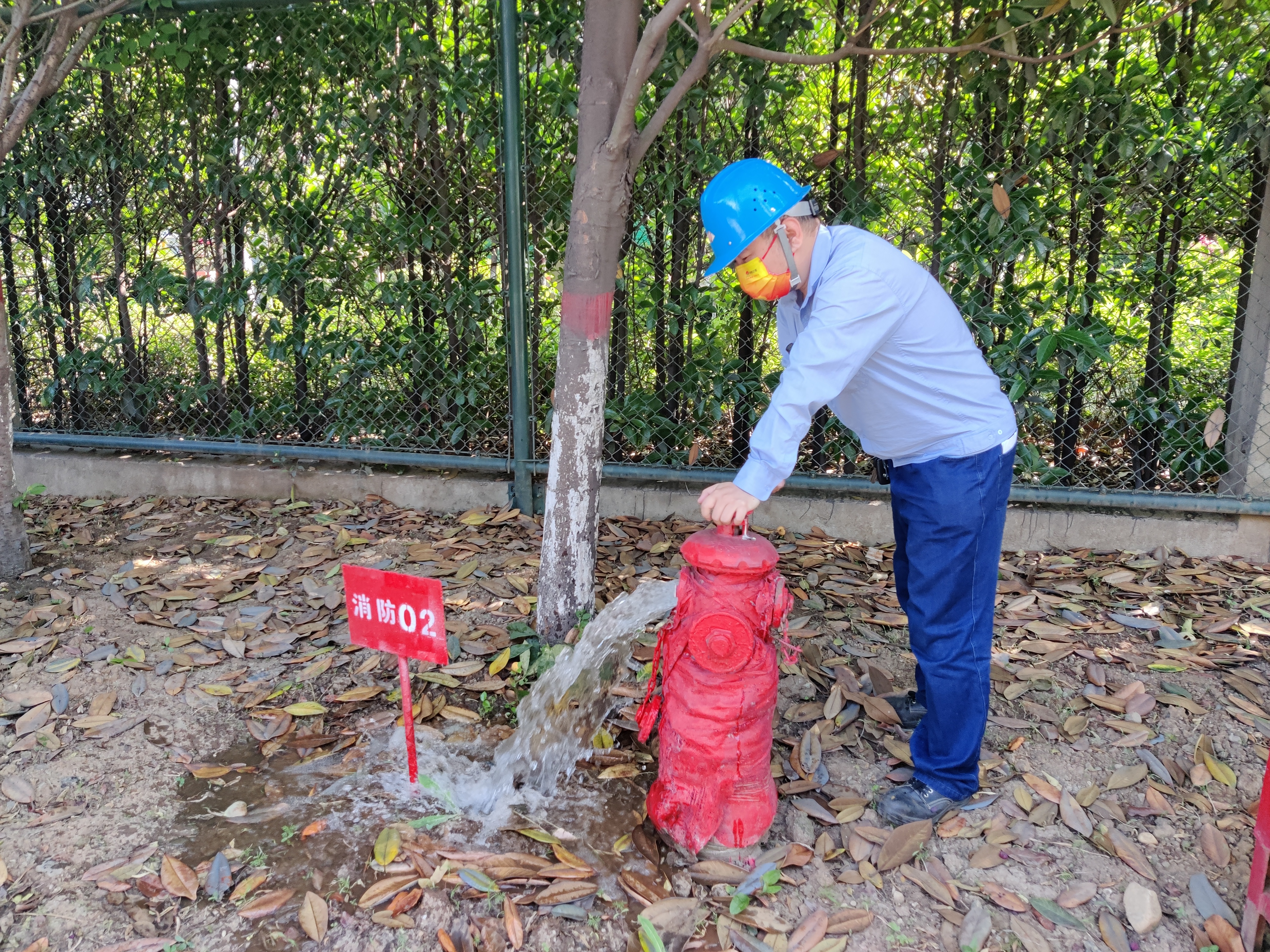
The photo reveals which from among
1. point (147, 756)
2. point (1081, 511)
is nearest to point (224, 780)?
point (147, 756)

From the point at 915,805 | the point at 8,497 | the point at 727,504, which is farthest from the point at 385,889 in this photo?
the point at 8,497

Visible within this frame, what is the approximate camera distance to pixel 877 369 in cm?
203

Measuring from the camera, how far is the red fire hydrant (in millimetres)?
1927

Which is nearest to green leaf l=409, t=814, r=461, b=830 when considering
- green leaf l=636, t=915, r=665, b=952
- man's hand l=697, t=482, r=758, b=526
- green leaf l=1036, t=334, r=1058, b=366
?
green leaf l=636, t=915, r=665, b=952

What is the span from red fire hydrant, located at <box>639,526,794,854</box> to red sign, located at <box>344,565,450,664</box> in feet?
1.79

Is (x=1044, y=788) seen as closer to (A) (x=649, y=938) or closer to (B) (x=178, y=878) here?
(A) (x=649, y=938)

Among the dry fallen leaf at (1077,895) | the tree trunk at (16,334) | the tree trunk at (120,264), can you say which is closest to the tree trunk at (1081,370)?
the dry fallen leaf at (1077,895)

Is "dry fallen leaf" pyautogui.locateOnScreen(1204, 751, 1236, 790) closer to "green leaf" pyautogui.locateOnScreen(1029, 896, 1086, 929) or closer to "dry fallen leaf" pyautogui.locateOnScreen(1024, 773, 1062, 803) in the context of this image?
"dry fallen leaf" pyautogui.locateOnScreen(1024, 773, 1062, 803)

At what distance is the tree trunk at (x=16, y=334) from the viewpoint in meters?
4.47

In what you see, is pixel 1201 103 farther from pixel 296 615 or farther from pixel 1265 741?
pixel 296 615

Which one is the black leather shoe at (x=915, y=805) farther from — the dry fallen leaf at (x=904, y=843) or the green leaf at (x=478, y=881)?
the green leaf at (x=478, y=881)

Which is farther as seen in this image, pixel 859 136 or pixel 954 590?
pixel 859 136

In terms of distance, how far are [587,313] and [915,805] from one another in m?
1.64

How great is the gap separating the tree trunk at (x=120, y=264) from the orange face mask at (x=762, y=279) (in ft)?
11.7
